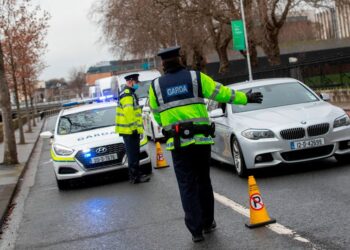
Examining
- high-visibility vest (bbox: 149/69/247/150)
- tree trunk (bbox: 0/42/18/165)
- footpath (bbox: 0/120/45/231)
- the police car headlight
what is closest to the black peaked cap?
high-visibility vest (bbox: 149/69/247/150)

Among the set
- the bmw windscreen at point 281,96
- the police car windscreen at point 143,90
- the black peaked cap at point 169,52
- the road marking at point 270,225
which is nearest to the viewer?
the road marking at point 270,225

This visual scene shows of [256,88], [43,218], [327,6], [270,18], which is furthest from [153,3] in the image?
[43,218]

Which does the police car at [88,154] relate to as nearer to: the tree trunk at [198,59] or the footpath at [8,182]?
the footpath at [8,182]

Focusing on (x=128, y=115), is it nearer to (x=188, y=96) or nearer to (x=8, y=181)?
(x=8, y=181)

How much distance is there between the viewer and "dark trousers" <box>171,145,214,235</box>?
19.9 feet

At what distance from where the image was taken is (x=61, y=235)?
24.5 ft

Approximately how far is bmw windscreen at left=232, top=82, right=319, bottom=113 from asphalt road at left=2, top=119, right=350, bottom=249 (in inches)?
43.1

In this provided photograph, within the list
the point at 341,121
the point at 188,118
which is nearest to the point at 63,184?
the point at 341,121

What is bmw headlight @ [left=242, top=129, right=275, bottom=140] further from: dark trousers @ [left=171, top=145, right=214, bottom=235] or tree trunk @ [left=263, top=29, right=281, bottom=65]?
tree trunk @ [left=263, top=29, right=281, bottom=65]

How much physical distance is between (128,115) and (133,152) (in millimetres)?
657

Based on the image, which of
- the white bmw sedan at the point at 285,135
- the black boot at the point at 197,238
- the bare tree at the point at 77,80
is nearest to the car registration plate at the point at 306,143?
the white bmw sedan at the point at 285,135

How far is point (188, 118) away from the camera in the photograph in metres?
6.11

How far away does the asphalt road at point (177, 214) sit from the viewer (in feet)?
20.0

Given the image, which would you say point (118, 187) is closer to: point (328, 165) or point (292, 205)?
point (328, 165)
